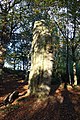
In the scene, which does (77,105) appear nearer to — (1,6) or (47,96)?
(47,96)

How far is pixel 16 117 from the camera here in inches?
498

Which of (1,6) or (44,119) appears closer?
(44,119)

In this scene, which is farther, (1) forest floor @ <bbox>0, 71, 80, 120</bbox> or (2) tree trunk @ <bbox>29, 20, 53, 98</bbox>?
(2) tree trunk @ <bbox>29, 20, 53, 98</bbox>

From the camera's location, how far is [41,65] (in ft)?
55.4

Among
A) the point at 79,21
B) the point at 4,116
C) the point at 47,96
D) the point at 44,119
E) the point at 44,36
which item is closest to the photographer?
the point at 44,119

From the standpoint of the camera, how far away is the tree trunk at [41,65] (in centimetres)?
1625

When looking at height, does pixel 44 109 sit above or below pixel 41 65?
below

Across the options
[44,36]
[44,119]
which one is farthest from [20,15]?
[44,119]

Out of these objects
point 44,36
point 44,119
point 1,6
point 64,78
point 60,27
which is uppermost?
point 1,6

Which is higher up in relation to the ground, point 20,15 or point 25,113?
point 20,15

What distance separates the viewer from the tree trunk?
16.2 m

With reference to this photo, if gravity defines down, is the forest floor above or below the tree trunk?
below

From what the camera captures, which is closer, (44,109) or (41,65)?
(44,109)

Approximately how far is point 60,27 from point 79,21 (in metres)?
2.67
